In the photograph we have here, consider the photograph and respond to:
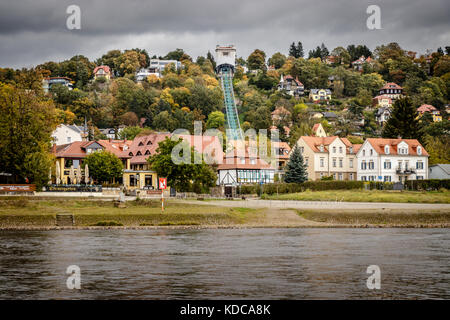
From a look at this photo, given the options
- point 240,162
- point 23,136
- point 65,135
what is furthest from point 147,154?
point 23,136

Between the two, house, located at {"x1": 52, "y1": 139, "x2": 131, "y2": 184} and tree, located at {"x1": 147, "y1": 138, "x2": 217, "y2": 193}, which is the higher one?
house, located at {"x1": 52, "y1": 139, "x2": 131, "y2": 184}

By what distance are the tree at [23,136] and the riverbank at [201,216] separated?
828cm

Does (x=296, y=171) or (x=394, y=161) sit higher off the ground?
(x=394, y=161)

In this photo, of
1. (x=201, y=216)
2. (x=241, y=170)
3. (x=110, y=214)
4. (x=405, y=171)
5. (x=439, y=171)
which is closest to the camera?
(x=110, y=214)

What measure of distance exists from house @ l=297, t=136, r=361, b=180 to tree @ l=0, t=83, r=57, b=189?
47993 millimetres

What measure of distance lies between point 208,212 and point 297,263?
23.0 m

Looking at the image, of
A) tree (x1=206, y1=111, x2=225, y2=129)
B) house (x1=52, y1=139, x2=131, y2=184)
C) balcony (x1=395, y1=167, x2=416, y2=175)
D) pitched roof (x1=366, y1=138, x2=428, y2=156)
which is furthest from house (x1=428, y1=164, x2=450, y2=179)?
tree (x1=206, y1=111, x2=225, y2=129)

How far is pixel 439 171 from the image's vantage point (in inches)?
3797

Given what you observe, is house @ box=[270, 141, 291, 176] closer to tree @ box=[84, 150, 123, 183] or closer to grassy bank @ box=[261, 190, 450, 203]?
tree @ box=[84, 150, 123, 183]

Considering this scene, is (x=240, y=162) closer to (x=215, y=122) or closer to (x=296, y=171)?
(x=296, y=171)

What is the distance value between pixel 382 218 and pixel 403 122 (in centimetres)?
6176

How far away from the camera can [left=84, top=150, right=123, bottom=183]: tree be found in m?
88.9

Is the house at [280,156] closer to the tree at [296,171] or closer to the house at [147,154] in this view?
the house at [147,154]
